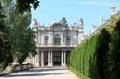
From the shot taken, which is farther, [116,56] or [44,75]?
[44,75]

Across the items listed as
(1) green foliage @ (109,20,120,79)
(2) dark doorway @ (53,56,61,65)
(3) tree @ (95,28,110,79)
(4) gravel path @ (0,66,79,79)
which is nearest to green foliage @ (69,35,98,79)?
(3) tree @ (95,28,110,79)

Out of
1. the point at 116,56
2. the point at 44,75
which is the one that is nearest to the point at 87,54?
the point at 116,56

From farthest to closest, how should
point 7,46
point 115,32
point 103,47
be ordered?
point 7,46
point 103,47
point 115,32

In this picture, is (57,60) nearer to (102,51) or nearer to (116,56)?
(102,51)

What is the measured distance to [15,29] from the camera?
60.8m

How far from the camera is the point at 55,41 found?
4129 inches

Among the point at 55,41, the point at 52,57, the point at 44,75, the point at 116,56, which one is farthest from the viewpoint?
the point at 55,41

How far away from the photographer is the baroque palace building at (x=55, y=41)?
339 ft

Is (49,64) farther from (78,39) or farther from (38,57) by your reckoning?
(78,39)

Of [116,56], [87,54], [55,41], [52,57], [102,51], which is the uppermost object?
[55,41]

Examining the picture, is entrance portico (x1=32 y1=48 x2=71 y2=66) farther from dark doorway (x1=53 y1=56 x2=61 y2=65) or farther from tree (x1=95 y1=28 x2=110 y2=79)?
tree (x1=95 y1=28 x2=110 y2=79)

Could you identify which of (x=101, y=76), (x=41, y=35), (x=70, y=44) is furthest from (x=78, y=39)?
(x=101, y=76)

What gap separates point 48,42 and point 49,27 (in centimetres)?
426

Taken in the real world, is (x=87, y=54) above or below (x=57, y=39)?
below
